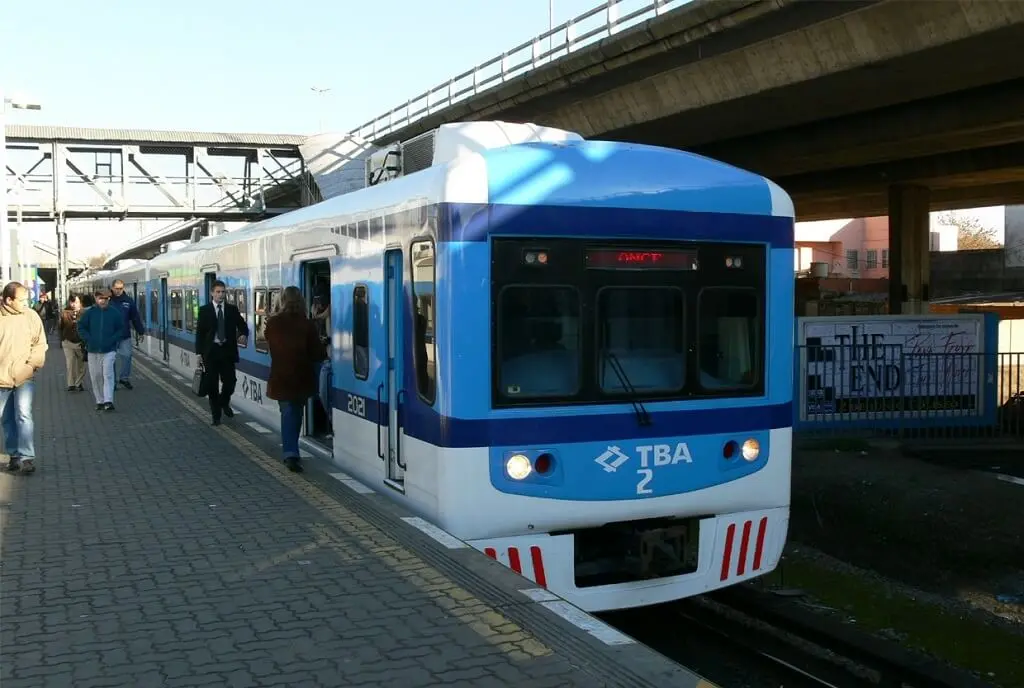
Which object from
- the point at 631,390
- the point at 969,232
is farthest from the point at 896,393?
the point at 969,232

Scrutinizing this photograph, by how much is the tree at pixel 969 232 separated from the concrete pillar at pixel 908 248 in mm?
54878

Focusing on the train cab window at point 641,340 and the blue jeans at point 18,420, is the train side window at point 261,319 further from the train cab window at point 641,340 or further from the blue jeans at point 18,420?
the train cab window at point 641,340

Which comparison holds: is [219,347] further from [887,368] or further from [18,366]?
[887,368]

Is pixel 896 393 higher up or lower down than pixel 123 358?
lower down

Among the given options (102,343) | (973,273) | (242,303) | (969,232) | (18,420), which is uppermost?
(969,232)

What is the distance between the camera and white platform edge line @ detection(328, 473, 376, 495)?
7883mm

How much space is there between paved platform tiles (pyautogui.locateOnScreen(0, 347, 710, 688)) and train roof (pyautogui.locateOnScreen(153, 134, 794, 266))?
2.08 metres

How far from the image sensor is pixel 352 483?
8.28 meters

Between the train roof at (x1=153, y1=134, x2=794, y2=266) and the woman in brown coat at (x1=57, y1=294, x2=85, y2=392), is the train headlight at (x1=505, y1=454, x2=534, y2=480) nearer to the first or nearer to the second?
the train roof at (x1=153, y1=134, x2=794, y2=266)

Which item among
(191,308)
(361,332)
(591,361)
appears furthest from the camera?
(191,308)

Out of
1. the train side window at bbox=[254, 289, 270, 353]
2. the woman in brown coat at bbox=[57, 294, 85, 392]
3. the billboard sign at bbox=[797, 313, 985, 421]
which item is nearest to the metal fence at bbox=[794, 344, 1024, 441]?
the billboard sign at bbox=[797, 313, 985, 421]

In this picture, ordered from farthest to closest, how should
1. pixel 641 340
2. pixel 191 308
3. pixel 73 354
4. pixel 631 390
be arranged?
1. pixel 191 308
2. pixel 73 354
3. pixel 641 340
4. pixel 631 390

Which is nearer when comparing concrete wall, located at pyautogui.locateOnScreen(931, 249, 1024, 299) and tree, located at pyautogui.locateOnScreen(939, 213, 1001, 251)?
concrete wall, located at pyautogui.locateOnScreen(931, 249, 1024, 299)

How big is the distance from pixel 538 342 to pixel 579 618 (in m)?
1.66
